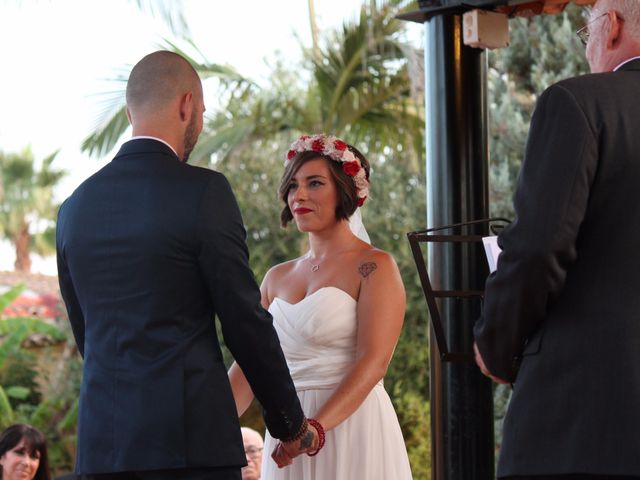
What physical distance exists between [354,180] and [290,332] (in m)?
0.71

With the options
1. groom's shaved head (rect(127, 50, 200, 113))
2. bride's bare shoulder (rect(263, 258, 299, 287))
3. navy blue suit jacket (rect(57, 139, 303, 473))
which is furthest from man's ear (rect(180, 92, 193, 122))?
bride's bare shoulder (rect(263, 258, 299, 287))

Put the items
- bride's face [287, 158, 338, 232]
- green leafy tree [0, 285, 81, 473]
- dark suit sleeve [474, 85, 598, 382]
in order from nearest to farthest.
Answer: dark suit sleeve [474, 85, 598, 382]
bride's face [287, 158, 338, 232]
green leafy tree [0, 285, 81, 473]

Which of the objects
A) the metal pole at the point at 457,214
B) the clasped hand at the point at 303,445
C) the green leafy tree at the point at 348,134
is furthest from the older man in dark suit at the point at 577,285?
the green leafy tree at the point at 348,134

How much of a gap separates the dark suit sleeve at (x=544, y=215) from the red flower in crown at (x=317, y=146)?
1.99 meters

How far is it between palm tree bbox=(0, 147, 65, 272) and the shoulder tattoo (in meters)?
27.7

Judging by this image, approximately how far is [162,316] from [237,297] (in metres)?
0.23

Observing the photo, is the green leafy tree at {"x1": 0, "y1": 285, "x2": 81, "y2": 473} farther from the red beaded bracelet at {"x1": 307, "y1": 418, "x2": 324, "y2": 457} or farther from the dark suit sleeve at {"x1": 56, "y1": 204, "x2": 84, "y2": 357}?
the dark suit sleeve at {"x1": 56, "y1": 204, "x2": 84, "y2": 357}

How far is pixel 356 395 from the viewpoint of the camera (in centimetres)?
429

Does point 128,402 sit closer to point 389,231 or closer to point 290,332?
point 290,332

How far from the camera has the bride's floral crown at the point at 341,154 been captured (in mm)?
4652

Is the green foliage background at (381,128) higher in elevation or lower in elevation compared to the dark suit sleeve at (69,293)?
higher

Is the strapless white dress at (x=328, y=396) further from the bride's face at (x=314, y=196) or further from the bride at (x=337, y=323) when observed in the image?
the bride's face at (x=314, y=196)

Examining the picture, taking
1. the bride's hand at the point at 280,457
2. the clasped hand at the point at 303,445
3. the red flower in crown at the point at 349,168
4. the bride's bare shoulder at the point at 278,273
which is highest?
the red flower in crown at the point at 349,168

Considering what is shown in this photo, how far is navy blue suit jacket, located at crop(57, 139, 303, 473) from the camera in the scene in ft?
10.3
